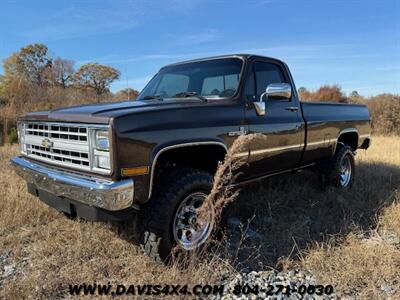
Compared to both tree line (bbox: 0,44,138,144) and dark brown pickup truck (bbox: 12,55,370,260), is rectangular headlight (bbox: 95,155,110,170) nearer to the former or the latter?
dark brown pickup truck (bbox: 12,55,370,260)

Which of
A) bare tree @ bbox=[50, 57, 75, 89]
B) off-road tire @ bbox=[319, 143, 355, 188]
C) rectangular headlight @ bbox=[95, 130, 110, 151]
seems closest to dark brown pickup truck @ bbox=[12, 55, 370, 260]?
rectangular headlight @ bbox=[95, 130, 110, 151]

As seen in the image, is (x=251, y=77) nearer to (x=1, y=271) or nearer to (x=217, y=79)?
(x=217, y=79)

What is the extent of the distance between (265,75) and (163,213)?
2.39 metres

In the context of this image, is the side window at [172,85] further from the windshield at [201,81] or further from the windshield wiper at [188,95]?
the windshield wiper at [188,95]

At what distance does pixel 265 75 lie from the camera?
4.67 meters

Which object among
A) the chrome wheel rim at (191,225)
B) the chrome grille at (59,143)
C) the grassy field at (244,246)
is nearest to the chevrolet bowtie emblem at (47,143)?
the chrome grille at (59,143)

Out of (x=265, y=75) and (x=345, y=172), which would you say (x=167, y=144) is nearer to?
(x=265, y=75)

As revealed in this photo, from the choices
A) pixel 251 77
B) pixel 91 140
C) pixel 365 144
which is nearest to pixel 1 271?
pixel 91 140

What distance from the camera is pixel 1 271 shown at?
10.7 feet

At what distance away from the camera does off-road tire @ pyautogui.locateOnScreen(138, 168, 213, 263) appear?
10.4 ft

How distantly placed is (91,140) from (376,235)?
325cm

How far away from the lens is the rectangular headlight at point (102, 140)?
9.48 feet

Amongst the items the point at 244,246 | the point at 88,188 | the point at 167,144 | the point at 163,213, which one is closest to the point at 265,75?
the point at 167,144

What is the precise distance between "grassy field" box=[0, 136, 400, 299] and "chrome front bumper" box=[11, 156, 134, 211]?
657 millimetres
